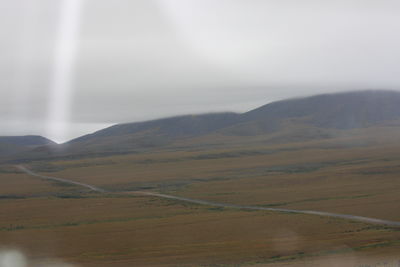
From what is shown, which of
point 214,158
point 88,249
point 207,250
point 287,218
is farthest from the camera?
point 214,158

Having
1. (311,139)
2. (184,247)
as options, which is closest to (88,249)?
(184,247)

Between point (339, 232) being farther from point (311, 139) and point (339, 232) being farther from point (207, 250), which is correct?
point (311, 139)

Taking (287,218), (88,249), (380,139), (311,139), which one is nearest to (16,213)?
(88,249)

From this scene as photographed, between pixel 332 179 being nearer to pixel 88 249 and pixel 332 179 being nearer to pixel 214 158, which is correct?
pixel 88 249

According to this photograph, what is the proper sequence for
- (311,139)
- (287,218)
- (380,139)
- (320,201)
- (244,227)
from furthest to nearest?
(311,139) → (380,139) → (320,201) → (287,218) → (244,227)

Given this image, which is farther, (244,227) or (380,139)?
(380,139)

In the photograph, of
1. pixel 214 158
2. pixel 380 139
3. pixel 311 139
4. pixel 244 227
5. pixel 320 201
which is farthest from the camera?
pixel 311 139
